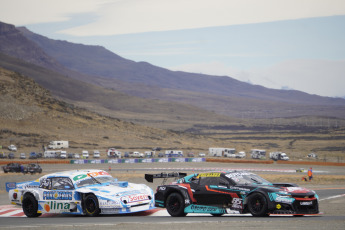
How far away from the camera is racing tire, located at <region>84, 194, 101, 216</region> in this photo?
17781 mm

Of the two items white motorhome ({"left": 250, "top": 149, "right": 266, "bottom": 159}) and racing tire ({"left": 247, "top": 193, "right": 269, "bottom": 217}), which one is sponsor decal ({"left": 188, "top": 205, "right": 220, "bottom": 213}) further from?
white motorhome ({"left": 250, "top": 149, "right": 266, "bottom": 159})

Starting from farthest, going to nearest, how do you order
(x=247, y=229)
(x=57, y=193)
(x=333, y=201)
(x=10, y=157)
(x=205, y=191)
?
(x=10, y=157), (x=333, y=201), (x=57, y=193), (x=205, y=191), (x=247, y=229)

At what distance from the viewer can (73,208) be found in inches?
717

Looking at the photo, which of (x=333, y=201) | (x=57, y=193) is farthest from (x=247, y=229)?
(x=333, y=201)

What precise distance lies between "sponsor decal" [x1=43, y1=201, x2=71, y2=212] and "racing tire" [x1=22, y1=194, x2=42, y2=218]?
0.37 meters

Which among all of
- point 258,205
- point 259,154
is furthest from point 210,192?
point 259,154

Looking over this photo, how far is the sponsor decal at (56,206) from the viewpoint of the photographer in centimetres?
1838

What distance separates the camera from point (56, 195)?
1862 centimetres

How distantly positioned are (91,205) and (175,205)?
2614 millimetres

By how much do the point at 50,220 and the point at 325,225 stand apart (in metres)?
8.30

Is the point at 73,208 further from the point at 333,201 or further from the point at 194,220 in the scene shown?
the point at 333,201

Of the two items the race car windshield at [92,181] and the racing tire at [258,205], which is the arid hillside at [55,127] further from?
the racing tire at [258,205]

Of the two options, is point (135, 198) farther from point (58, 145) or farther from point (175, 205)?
point (58, 145)

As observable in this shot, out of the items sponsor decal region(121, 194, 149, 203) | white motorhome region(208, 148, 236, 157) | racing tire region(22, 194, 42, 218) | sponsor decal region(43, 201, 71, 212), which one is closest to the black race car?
sponsor decal region(121, 194, 149, 203)
